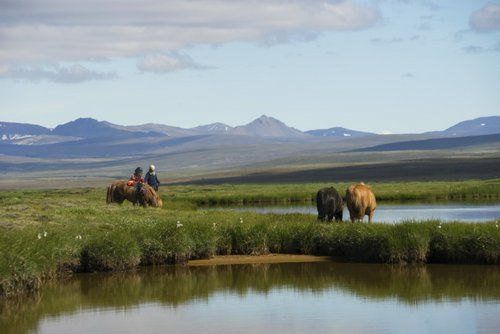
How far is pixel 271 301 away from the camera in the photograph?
60.4 ft

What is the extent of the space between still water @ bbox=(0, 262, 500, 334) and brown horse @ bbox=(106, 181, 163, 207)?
1144 centimetres

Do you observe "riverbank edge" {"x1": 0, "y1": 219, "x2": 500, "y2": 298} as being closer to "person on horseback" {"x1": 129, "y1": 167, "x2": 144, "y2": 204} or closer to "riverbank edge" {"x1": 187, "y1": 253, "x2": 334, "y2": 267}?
"riverbank edge" {"x1": 187, "y1": 253, "x2": 334, "y2": 267}

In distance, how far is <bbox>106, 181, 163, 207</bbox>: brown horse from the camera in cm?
3422

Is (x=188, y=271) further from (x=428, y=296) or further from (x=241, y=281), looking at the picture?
(x=428, y=296)

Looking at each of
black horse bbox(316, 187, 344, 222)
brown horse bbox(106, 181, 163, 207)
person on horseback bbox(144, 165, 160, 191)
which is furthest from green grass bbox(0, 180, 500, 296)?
person on horseback bbox(144, 165, 160, 191)

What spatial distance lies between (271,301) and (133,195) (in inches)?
673

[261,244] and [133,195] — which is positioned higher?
[133,195]

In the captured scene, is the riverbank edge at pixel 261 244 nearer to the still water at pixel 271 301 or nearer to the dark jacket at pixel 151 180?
the still water at pixel 271 301

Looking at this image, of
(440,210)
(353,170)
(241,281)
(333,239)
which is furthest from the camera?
(353,170)

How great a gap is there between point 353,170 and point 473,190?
81.1 meters

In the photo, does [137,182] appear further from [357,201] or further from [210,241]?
[210,241]

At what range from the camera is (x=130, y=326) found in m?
16.3

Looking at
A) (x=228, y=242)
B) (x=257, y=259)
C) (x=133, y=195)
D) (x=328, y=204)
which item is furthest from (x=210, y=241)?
(x=133, y=195)

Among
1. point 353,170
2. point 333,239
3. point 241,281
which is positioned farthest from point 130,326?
point 353,170
